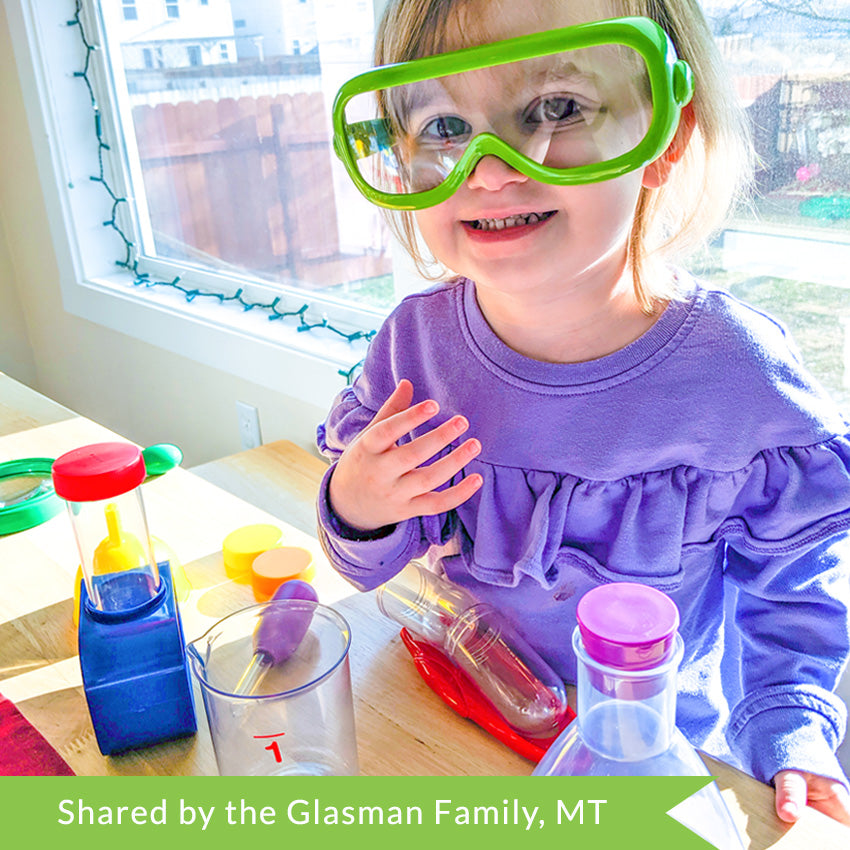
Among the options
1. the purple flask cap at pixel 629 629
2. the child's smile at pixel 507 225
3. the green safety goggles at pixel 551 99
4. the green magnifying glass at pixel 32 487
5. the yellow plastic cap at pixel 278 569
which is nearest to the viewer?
the purple flask cap at pixel 629 629

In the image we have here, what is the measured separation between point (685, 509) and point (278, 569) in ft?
1.36

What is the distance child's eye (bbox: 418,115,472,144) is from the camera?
2.17 ft

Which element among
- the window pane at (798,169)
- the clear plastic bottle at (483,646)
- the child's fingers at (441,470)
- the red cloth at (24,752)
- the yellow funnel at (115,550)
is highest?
the window pane at (798,169)

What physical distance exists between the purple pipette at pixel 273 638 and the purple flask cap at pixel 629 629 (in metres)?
0.28

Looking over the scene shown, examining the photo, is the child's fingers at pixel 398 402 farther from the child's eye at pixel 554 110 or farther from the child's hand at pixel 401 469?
the child's eye at pixel 554 110

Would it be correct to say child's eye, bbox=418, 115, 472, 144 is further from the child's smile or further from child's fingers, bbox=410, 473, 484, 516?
child's fingers, bbox=410, 473, 484, 516

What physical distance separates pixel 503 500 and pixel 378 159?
327mm

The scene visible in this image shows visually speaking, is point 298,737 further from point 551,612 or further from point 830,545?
point 830,545

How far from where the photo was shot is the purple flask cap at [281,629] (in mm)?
655

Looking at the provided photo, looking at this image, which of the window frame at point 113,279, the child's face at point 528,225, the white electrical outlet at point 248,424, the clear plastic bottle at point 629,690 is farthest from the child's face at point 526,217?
the white electrical outlet at point 248,424

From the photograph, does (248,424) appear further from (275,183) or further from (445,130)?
(445,130)

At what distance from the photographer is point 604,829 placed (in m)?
0.50

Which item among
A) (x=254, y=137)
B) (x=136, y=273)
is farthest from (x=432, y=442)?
(x=136, y=273)

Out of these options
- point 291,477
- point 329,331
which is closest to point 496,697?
point 291,477
